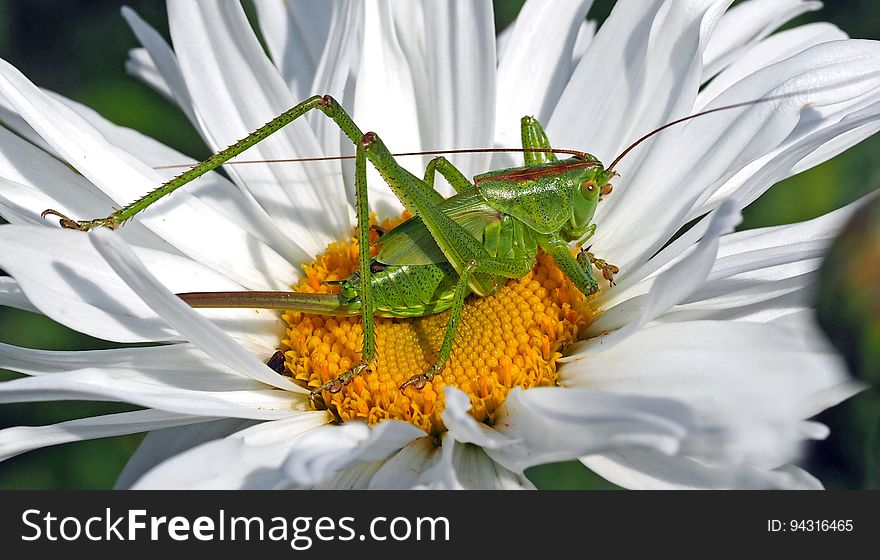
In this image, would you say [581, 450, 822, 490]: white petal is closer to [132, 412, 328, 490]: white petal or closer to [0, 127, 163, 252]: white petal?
[132, 412, 328, 490]: white petal

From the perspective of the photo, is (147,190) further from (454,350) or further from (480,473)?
(480,473)

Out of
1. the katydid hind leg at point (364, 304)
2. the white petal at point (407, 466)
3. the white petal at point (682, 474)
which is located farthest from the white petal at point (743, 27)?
the white petal at point (407, 466)

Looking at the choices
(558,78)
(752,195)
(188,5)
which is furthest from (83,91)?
(752,195)

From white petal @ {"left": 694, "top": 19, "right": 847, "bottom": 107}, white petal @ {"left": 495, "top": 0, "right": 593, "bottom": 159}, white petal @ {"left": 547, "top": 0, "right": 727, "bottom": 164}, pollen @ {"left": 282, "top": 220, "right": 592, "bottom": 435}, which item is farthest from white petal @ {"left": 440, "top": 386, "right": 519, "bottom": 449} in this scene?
white petal @ {"left": 694, "top": 19, "right": 847, "bottom": 107}

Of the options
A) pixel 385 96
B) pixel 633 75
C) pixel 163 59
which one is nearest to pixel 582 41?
pixel 633 75

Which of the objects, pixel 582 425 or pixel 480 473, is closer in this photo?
pixel 582 425

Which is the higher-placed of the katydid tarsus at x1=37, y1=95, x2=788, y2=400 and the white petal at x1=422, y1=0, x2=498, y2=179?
the white petal at x1=422, y1=0, x2=498, y2=179
